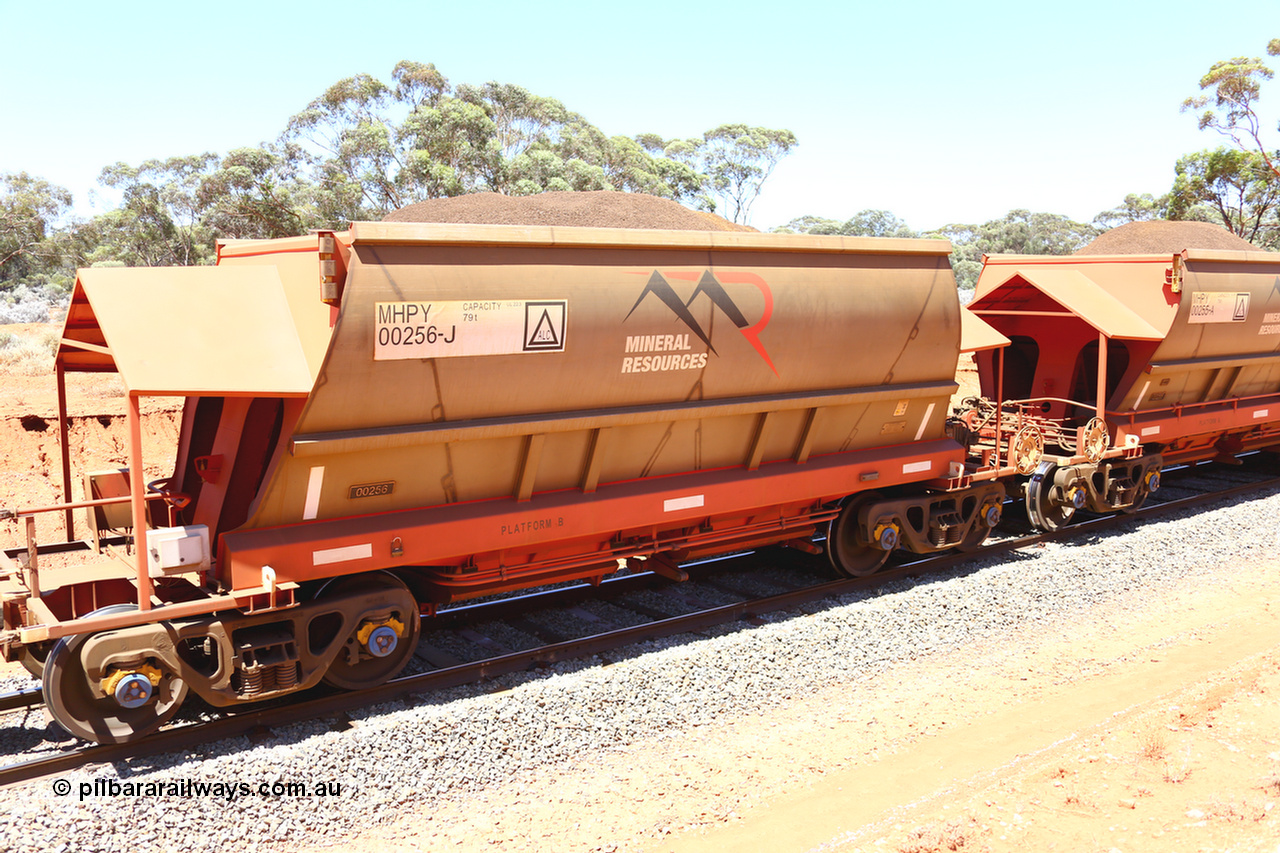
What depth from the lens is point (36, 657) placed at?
621cm

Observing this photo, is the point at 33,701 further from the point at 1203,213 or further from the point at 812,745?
the point at 1203,213

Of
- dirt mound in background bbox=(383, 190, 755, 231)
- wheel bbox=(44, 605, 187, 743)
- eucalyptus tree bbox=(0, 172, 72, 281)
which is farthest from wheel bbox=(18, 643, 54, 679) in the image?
eucalyptus tree bbox=(0, 172, 72, 281)

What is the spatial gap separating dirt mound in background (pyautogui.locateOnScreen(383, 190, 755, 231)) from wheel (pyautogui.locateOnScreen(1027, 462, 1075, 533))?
240 inches

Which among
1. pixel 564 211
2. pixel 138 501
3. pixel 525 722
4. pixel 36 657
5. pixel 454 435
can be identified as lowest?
pixel 525 722

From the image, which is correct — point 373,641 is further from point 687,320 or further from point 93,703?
point 687,320

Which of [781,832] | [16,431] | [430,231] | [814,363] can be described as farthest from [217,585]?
[16,431]

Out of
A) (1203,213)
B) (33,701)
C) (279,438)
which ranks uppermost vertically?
(1203,213)

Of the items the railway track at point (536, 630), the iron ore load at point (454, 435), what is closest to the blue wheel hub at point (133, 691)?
the iron ore load at point (454, 435)

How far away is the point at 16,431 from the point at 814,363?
589 inches

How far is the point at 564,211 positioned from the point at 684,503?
288 inches

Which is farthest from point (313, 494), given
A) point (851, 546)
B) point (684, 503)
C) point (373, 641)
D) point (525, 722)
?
point (851, 546)

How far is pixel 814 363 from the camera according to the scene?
29.1 feet

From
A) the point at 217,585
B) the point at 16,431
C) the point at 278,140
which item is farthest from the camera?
the point at 278,140

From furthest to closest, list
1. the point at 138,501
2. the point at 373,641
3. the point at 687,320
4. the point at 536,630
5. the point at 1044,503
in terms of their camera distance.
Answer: the point at 1044,503
the point at 536,630
the point at 687,320
the point at 373,641
the point at 138,501
